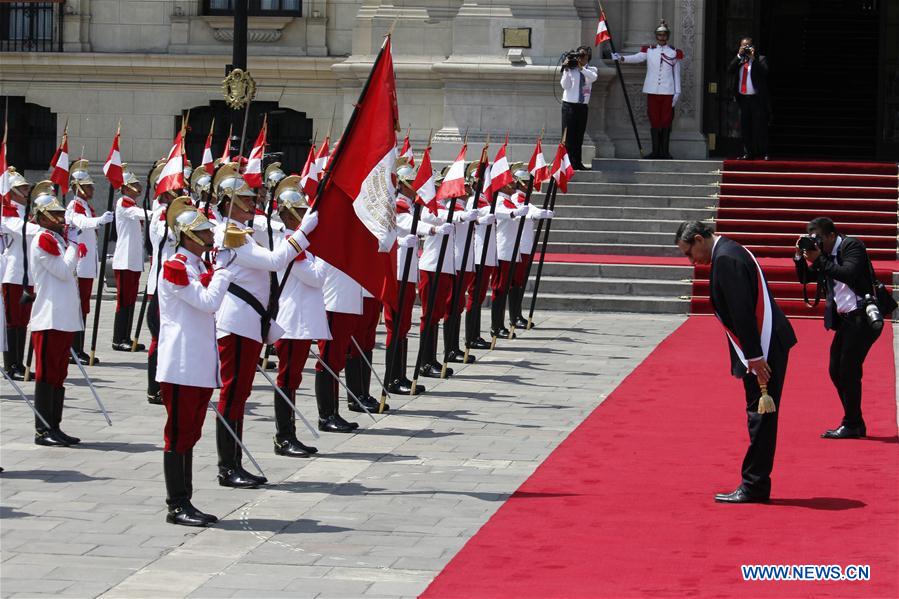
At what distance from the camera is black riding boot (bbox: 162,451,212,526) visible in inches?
376

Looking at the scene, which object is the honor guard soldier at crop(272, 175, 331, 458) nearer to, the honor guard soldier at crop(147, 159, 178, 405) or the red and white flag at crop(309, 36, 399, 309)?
the red and white flag at crop(309, 36, 399, 309)

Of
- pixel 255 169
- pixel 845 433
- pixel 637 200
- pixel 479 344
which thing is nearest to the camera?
pixel 845 433

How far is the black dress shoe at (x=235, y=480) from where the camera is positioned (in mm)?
10664

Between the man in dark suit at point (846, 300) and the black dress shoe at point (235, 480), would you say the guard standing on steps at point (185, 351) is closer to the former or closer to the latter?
the black dress shoe at point (235, 480)

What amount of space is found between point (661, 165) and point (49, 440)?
15073 mm

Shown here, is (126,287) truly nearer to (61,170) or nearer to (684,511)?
(61,170)

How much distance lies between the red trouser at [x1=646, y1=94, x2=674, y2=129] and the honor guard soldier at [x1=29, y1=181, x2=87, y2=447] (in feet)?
47.6

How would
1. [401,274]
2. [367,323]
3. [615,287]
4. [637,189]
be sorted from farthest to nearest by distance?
[637,189] < [615,287] < [401,274] < [367,323]

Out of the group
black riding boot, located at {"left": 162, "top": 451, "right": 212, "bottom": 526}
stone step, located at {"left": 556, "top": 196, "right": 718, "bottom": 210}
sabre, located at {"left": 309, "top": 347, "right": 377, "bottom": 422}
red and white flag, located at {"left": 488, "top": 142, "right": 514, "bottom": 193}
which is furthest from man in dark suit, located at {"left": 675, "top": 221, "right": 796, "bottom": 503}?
stone step, located at {"left": 556, "top": 196, "right": 718, "bottom": 210}

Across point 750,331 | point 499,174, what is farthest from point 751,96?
point 750,331

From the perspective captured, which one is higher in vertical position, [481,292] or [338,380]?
[481,292]

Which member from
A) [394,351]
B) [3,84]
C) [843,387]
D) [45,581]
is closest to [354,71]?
[3,84]

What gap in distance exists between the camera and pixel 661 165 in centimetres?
2542

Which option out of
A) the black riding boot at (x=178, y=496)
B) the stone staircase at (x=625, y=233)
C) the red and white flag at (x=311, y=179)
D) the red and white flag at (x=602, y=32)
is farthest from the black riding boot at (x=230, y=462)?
the red and white flag at (x=602, y=32)
